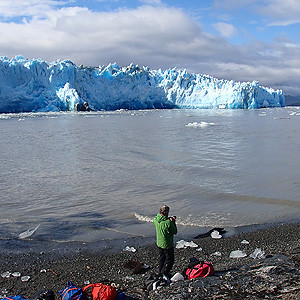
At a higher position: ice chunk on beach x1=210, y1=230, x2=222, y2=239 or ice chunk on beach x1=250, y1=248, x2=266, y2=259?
ice chunk on beach x1=250, y1=248, x2=266, y2=259

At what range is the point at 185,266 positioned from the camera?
13.5ft

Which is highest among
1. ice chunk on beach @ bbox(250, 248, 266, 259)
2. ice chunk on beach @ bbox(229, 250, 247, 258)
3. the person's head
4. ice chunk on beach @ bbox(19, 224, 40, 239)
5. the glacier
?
the glacier

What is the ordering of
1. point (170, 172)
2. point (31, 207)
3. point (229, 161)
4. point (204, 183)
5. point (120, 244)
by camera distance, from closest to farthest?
point (120, 244), point (31, 207), point (204, 183), point (170, 172), point (229, 161)

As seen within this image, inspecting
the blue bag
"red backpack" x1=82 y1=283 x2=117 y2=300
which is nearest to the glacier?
the blue bag

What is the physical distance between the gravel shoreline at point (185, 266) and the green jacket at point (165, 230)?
1.43ft

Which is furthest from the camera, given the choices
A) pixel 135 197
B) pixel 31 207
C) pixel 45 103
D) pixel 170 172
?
pixel 45 103

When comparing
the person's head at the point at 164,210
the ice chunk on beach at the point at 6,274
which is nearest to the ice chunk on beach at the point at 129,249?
the person's head at the point at 164,210

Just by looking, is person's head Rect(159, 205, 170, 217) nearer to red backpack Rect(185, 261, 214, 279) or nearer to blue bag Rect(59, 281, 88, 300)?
red backpack Rect(185, 261, 214, 279)

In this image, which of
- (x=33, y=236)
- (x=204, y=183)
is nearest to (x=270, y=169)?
(x=204, y=183)

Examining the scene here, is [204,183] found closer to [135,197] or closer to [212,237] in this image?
[135,197]

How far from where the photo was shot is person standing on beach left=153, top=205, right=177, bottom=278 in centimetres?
355

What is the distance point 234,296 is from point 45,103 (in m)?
46.6

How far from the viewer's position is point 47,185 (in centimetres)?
850

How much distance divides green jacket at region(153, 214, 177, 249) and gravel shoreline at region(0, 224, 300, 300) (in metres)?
0.44
